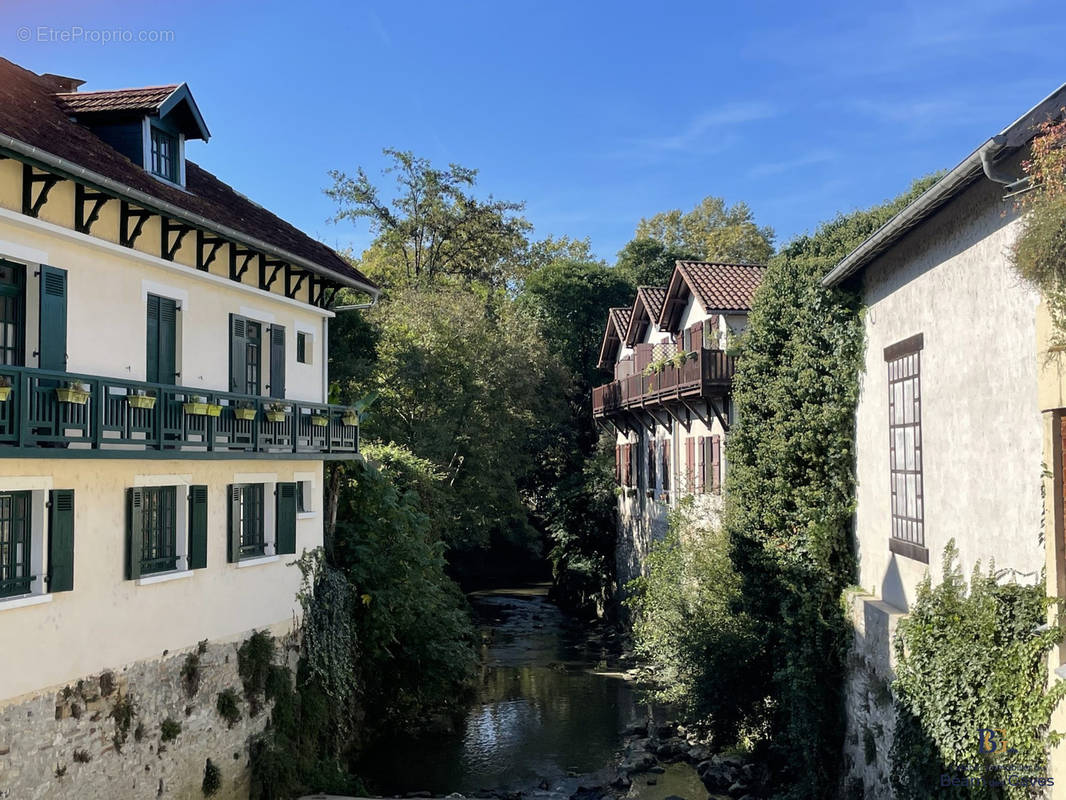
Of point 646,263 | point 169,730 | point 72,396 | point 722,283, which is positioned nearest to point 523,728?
point 169,730

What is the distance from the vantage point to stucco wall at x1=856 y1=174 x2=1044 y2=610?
425 inches

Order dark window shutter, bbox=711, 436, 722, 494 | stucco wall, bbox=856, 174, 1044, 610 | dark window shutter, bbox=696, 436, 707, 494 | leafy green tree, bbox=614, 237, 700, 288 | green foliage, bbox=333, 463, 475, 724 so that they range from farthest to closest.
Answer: leafy green tree, bbox=614, 237, 700, 288, dark window shutter, bbox=696, 436, 707, 494, dark window shutter, bbox=711, 436, 722, 494, green foliage, bbox=333, 463, 475, 724, stucco wall, bbox=856, 174, 1044, 610

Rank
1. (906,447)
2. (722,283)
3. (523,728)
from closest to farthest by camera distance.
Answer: (906,447)
(523,728)
(722,283)

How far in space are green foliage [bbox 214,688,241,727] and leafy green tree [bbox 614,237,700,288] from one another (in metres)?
34.6

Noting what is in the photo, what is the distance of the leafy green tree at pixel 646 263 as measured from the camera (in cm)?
4819

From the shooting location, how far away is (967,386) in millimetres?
12266

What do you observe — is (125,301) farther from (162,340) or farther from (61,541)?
(61,541)

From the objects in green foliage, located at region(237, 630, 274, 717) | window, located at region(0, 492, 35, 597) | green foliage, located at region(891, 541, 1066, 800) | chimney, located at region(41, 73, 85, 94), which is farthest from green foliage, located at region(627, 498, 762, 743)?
chimney, located at region(41, 73, 85, 94)

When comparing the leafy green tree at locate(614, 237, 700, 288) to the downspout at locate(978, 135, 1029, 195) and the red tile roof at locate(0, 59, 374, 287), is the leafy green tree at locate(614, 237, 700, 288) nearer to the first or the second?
the red tile roof at locate(0, 59, 374, 287)

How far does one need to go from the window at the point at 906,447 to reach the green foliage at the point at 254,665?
10075 mm

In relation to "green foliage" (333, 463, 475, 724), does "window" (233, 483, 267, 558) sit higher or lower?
higher

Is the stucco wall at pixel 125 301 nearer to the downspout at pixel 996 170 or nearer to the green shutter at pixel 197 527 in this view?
the green shutter at pixel 197 527

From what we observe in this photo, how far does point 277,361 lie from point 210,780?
7037 mm

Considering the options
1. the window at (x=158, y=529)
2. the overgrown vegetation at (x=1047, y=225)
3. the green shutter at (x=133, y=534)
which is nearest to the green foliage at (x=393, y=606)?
the window at (x=158, y=529)
